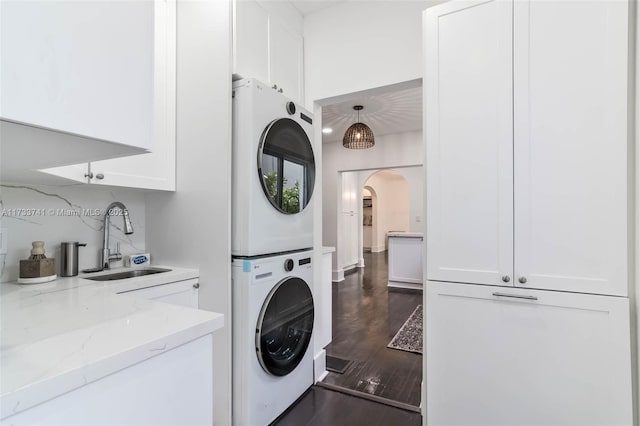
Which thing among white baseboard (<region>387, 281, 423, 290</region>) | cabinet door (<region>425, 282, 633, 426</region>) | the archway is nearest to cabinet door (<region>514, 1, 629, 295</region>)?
cabinet door (<region>425, 282, 633, 426</region>)

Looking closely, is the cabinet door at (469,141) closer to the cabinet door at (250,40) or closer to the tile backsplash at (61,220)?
the cabinet door at (250,40)

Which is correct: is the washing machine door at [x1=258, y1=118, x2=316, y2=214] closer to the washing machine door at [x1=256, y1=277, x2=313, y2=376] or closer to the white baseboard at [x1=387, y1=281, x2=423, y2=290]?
the washing machine door at [x1=256, y1=277, x2=313, y2=376]

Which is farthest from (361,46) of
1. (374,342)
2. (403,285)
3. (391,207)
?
(391,207)

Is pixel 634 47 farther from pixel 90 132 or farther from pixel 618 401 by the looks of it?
pixel 90 132

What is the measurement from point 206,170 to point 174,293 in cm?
72

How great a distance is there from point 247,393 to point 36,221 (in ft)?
4.78

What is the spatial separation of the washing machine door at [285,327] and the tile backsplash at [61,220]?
104 centimetres

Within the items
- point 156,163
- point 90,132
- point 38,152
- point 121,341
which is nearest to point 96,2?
point 90,132

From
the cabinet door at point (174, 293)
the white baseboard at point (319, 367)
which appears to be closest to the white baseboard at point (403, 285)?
the white baseboard at point (319, 367)

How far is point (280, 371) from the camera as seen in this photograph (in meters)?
1.83

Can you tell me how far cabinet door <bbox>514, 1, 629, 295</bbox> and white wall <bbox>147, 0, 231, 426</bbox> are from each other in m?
1.45

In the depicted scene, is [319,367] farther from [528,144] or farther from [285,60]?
[285,60]

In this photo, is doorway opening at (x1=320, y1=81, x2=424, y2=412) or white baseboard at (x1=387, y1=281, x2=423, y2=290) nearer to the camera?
doorway opening at (x1=320, y1=81, x2=424, y2=412)

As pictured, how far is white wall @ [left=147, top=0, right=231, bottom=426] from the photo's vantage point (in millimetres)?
1664
